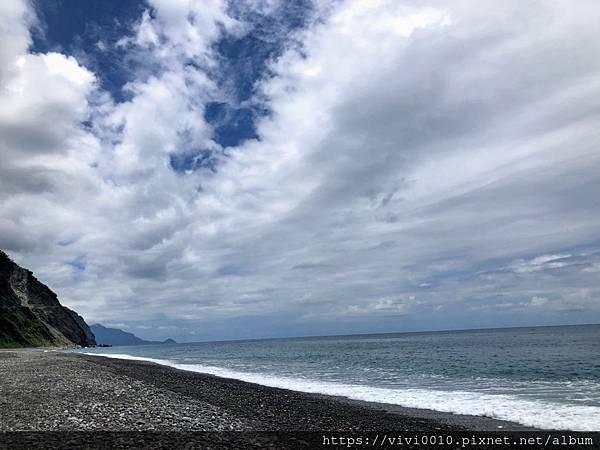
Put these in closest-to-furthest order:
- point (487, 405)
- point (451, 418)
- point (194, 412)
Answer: point (194, 412), point (451, 418), point (487, 405)

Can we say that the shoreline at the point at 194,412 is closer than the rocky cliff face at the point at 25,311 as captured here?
Yes

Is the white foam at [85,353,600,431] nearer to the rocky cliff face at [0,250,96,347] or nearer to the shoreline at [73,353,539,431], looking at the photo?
the shoreline at [73,353,539,431]

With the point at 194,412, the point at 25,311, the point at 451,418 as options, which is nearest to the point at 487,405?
the point at 451,418

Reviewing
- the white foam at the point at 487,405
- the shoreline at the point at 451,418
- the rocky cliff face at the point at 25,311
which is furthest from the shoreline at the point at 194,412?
the rocky cliff face at the point at 25,311

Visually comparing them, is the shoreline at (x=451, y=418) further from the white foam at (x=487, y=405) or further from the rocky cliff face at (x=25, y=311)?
the rocky cliff face at (x=25, y=311)

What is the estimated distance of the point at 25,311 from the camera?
14175cm

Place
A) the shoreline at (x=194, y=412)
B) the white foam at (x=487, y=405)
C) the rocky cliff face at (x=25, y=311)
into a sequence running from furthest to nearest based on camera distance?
the rocky cliff face at (x=25, y=311), the white foam at (x=487, y=405), the shoreline at (x=194, y=412)

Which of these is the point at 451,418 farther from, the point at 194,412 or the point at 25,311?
the point at 25,311

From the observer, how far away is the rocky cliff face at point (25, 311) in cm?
12544

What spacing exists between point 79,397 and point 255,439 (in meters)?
12.6

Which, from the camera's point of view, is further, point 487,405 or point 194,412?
point 487,405

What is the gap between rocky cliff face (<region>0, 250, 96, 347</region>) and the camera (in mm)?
125438

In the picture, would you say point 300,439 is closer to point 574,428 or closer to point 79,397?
point 574,428

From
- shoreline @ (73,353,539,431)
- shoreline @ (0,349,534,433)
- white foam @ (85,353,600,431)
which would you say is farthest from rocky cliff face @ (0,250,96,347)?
shoreline @ (73,353,539,431)
